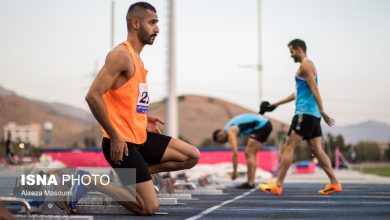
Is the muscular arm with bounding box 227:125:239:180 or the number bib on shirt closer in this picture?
the number bib on shirt

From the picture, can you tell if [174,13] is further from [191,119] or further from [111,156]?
[191,119]

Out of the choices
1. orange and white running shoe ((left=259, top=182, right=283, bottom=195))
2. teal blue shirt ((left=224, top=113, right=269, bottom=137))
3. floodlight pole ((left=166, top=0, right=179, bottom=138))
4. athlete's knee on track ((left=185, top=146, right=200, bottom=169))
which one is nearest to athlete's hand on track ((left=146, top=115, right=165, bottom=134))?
athlete's knee on track ((left=185, top=146, right=200, bottom=169))

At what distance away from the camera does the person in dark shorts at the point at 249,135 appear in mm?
11289

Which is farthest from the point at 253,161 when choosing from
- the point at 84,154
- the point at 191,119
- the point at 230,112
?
the point at 230,112

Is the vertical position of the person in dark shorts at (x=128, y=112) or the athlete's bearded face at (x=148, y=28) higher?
the athlete's bearded face at (x=148, y=28)

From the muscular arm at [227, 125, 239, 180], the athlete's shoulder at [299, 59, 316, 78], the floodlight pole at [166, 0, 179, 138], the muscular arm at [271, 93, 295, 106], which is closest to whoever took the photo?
the athlete's shoulder at [299, 59, 316, 78]

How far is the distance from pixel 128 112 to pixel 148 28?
749 millimetres

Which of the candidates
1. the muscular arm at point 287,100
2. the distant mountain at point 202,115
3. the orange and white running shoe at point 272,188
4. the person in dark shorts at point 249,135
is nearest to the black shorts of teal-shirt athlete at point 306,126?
the orange and white running shoe at point 272,188

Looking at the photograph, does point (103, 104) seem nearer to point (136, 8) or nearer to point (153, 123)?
point (136, 8)

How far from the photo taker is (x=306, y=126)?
885 cm

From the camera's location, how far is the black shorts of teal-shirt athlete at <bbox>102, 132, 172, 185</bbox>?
17.7ft

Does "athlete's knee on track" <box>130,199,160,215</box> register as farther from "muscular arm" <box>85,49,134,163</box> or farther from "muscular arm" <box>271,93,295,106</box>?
"muscular arm" <box>271,93,295,106</box>

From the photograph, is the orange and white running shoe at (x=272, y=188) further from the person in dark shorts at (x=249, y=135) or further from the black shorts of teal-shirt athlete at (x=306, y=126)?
the person in dark shorts at (x=249, y=135)

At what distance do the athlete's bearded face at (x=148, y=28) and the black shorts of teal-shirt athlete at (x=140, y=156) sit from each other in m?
0.88
